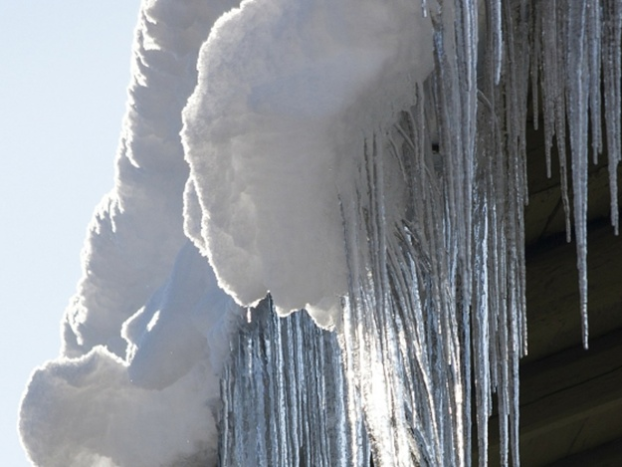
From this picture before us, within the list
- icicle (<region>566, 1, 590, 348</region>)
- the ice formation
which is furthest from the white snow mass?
icicle (<region>566, 1, 590, 348</region>)

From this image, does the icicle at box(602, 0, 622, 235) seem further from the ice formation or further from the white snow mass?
the white snow mass

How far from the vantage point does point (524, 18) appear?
224 cm

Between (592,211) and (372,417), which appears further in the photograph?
(592,211)

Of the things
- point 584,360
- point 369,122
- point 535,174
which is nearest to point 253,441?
point 584,360

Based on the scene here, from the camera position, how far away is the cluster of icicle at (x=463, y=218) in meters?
2.19

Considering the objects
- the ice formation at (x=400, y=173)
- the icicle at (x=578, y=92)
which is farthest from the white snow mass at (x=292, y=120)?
the icicle at (x=578, y=92)

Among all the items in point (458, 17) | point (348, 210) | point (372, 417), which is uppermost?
point (458, 17)

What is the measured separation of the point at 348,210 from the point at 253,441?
113 cm

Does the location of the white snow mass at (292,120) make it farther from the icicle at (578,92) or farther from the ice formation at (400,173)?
the icicle at (578,92)

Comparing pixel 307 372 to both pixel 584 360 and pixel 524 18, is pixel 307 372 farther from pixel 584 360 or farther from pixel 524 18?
pixel 524 18

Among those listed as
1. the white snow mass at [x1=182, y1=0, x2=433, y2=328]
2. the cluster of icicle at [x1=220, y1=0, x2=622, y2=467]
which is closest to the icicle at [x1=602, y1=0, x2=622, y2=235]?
the cluster of icicle at [x1=220, y1=0, x2=622, y2=467]

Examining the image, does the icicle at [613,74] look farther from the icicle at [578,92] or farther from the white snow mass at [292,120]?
the white snow mass at [292,120]

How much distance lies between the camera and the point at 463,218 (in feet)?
7.48

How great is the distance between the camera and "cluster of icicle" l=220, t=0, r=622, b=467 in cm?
219
